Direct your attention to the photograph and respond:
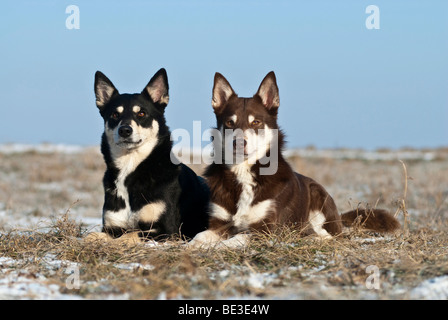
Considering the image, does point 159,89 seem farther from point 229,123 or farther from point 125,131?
point 229,123

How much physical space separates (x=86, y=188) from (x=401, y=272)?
1110 cm

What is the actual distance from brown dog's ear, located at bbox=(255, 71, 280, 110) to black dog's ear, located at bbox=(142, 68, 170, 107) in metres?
1.14

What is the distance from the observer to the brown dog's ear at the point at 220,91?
5.75 m

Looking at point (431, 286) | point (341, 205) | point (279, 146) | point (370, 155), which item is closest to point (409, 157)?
point (370, 155)

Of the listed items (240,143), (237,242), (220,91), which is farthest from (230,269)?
(220,91)

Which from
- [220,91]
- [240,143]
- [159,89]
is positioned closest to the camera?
[240,143]

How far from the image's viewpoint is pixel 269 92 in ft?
18.7

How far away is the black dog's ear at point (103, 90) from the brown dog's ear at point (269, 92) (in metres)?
1.76

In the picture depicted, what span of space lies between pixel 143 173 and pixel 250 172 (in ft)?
3.99

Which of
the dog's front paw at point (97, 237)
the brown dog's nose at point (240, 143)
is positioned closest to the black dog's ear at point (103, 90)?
the dog's front paw at point (97, 237)

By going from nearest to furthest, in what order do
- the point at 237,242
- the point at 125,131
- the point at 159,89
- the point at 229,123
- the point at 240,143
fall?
Result: the point at 237,242 < the point at 240,143 < the point at 229,123 < the point at 125,131 < the point at 159,89

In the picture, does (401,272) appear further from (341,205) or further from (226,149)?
(341,205)

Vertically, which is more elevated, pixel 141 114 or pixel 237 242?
pixel 141 114

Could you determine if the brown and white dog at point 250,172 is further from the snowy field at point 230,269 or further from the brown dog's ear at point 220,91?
the snowy field at point 230,269
